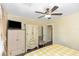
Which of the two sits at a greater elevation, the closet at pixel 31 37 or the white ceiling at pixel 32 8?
the white ceiling at pixel 32 8

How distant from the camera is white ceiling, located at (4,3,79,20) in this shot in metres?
1.24

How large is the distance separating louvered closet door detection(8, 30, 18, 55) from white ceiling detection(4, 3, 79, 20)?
28 cm

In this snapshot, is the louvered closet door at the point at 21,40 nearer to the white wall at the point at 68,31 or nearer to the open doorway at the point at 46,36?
the open doorway at the point at 46,36

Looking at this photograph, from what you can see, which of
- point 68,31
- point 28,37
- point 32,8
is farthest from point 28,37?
point 68,31

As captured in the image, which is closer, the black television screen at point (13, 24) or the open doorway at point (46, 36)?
the black television screen at point (13, 24)

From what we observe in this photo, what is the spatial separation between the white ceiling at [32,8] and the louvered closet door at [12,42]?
0.28 m

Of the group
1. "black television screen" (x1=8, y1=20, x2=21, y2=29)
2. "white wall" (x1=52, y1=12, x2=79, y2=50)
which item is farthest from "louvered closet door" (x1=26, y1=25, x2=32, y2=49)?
"white wall" (x1=52, y1=12, x2=79, y2=50)

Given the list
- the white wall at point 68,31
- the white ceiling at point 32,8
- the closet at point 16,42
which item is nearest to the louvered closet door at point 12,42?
the closet at point 16,42

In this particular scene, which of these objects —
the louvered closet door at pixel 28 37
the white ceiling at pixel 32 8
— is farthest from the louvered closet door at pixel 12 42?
the white ceiling at pixel 32 8

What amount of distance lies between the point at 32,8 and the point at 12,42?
21.9 inches

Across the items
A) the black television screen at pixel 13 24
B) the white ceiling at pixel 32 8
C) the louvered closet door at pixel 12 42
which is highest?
the white ceiling at pixel 32 8

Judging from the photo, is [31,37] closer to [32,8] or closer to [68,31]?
[32,8]

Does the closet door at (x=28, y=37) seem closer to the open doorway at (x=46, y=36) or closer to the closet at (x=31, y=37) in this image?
the closet at (x=31, y=37)

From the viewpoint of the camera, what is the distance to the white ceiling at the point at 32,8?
4.06 ft
